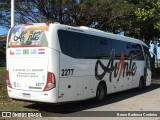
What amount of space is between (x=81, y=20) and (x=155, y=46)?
16.3m

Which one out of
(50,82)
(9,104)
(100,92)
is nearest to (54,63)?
(50,82)

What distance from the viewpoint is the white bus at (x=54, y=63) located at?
1129 cm

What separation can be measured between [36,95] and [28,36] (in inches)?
81.6

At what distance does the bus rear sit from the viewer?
36.9 feet

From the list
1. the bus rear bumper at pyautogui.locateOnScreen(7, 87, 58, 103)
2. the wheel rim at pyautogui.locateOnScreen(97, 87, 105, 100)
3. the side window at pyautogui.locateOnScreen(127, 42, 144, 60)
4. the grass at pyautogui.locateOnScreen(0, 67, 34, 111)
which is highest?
the side window at pyautogui.locateOnScreen(127, 42, 144, 60)

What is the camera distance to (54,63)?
36.9ft

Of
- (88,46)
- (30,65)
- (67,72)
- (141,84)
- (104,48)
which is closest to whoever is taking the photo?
(30,65)

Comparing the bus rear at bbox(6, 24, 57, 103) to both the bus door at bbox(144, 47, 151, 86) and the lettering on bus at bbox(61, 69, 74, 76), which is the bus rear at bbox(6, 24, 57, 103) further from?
the bus door at bbox(144, 47, 151, 86)

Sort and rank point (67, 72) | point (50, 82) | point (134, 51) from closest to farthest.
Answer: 1. point (50, 82)
2. point (67, 72)
3. point (134, 51)

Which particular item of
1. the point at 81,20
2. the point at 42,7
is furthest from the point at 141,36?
the point at 42,7

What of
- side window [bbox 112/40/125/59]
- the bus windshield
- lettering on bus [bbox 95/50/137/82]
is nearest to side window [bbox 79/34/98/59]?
lettering on bus [bbox 95/50/137/82]

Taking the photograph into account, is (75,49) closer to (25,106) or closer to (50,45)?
(50,45)

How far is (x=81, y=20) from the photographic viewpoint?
21828mm

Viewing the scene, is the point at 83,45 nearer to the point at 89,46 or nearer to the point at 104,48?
the point at 89,46
